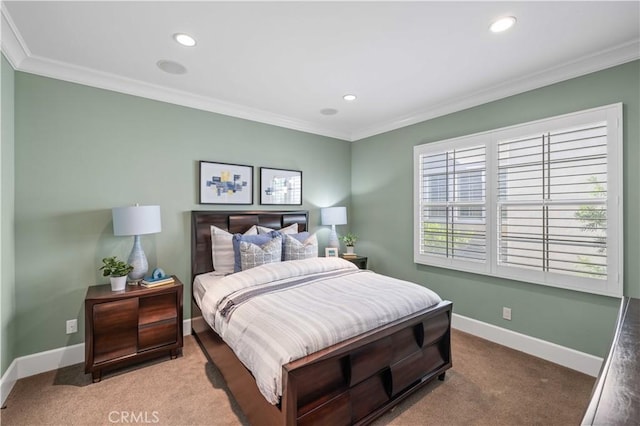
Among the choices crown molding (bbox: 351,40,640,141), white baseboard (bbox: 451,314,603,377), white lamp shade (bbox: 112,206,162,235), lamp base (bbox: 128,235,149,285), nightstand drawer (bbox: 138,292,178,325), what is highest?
crown molding (bbox: 351,40,640,141)

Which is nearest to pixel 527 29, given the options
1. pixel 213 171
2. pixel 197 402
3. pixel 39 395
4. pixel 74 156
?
pixel 213 171

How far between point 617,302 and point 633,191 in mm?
905

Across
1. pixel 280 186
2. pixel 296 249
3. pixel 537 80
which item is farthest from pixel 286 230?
pixel 537 80

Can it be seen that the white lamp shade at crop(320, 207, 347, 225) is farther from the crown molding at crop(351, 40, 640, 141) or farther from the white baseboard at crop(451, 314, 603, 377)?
the white baseboard at crop(451, 314, 603, 377)

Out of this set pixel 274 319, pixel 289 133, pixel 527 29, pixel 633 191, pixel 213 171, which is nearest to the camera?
pixel 274 319

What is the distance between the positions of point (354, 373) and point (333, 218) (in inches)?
103

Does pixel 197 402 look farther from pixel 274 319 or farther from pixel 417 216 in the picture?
pixel 417 216

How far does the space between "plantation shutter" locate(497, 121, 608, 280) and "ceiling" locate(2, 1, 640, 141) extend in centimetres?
61

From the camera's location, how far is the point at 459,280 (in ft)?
11.1

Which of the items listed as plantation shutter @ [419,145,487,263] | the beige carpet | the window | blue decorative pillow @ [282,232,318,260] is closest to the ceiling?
the window

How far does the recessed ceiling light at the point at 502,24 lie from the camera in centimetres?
193

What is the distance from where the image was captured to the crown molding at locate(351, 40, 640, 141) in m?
2.27

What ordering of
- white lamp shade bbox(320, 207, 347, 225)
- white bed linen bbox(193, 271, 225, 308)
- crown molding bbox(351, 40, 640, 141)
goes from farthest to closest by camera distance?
white lamp shade bbox(320, 207, 347, 225) → white bed linen bbox(193, 271, 225, 308) → crown molding bbox(351, 40, 640, 141)

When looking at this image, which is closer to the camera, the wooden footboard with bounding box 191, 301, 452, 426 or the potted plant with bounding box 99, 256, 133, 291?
the wooden footboard with bounding box 191, 301, 452, 426
